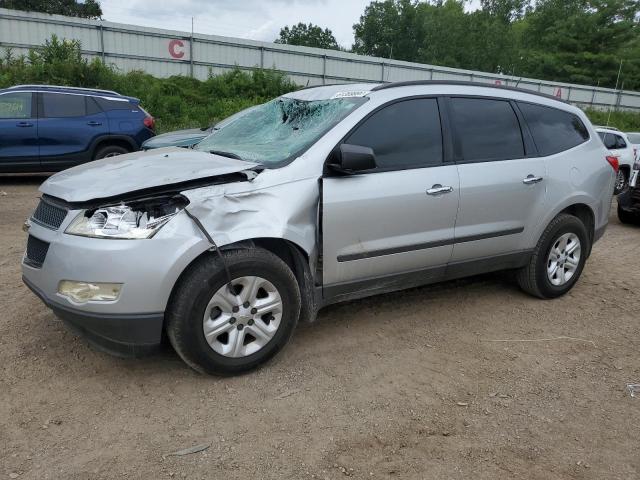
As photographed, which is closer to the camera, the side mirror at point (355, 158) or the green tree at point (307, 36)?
the side mirror at point (355, 158)

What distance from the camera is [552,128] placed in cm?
474

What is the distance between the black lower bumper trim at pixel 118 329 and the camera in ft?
9.57

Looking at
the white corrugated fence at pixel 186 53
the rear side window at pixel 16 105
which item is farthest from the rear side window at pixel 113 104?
the white corrugated fence at pixel 186 53

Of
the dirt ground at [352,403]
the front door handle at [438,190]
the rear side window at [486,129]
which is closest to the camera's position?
the dirt ground at [352,403]

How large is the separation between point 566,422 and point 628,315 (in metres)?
2.13

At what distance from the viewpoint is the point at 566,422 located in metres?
3.01

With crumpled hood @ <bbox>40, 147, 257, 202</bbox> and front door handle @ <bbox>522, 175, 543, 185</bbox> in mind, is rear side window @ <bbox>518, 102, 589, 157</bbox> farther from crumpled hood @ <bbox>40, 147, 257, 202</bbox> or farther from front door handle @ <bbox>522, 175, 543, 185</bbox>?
crumpled hood @ <bbox>40, 147, 257, 202</bbox>

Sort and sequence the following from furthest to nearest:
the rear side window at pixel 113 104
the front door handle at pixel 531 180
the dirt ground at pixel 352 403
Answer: the rear side window at pixel 113 104 → the front door handle at pixel 531 180 → the dirt ground at pixel 352 403

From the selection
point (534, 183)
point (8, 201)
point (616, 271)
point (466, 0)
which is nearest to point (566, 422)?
point (534, 183)

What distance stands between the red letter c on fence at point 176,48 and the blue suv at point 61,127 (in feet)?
35.8

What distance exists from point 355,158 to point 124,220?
1397 millimetres

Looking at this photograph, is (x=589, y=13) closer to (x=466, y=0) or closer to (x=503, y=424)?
(x=466, y=0)

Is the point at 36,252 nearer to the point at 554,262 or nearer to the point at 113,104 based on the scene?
the point at 554,262

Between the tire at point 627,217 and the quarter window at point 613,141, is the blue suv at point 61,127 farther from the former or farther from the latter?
the quarter window at point 613,141
